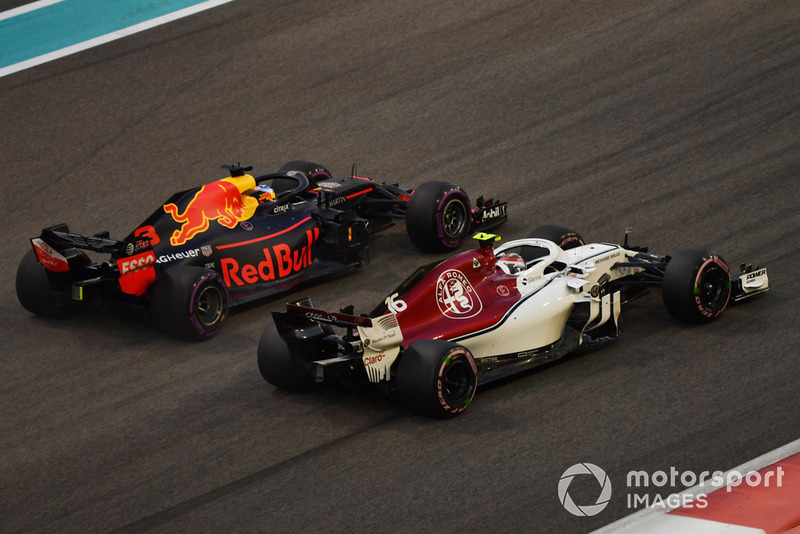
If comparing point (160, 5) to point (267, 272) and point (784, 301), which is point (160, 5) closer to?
point (267, 272)

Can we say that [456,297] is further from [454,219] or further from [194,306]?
[454,219]

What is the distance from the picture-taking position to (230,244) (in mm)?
11734

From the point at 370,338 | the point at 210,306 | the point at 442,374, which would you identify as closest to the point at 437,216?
the point at 210,306

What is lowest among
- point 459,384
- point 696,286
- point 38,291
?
point 459,384

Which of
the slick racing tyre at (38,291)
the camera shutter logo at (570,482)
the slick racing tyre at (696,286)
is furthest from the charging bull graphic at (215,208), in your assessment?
the camera shutter logo at (570,482)

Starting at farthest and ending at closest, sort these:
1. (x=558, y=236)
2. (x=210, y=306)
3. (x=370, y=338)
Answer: (x=558, y=236) < (x=210, y=306) < (x=370, y=338)

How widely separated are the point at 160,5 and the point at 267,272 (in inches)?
398

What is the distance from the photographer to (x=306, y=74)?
18031mm

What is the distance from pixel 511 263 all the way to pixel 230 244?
3.18 meters

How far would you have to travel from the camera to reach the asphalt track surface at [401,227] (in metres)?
8.49

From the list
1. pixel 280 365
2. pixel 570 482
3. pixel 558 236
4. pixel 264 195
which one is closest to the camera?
pixel 570 482

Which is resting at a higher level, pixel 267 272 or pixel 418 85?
pixel 418 85

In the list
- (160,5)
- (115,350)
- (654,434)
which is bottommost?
(654,434)

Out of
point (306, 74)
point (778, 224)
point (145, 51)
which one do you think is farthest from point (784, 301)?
point (145, 51)
